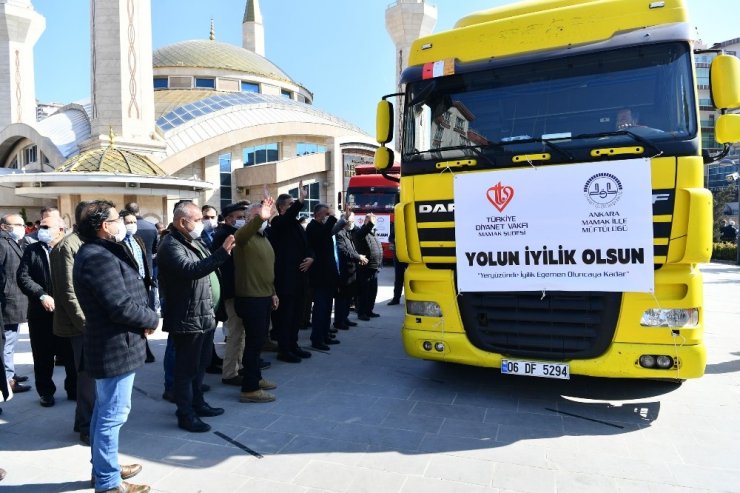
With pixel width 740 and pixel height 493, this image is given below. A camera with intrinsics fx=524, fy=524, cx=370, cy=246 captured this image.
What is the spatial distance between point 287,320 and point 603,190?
12.7 ft

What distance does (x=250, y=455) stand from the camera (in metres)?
3.88

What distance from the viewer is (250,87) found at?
1932 inches

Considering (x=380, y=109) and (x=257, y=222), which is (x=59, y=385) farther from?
(x=380, y=109)

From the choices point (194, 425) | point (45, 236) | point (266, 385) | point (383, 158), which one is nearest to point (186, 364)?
point (194, 425)

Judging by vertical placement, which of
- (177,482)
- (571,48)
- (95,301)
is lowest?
(177,482)

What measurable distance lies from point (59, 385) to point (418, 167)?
14.7 ft

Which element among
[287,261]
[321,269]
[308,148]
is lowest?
[321,269]

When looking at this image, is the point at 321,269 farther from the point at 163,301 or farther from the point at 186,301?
the point at 186,301

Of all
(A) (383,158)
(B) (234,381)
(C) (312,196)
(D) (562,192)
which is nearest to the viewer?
(D) (562,192)

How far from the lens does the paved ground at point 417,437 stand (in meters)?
3.49

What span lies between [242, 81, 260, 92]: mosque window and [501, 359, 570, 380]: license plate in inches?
1906

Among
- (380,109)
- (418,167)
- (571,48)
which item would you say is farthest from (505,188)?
(380,109)

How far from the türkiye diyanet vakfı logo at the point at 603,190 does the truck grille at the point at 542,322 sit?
78cm

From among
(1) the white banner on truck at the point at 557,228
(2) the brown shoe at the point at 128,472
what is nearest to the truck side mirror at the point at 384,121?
(1) the white banner on truck at the point at 557,228
